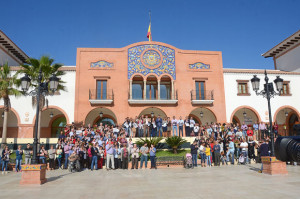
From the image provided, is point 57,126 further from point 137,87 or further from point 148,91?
point 148,91

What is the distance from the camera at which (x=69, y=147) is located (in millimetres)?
13406

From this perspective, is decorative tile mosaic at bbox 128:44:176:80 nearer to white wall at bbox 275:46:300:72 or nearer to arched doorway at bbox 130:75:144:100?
arched doorway at bbox 130:75:144:100

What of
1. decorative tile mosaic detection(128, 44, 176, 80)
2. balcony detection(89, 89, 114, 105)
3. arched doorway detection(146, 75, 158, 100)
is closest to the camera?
balcony detection(89, 89, 114, 105)

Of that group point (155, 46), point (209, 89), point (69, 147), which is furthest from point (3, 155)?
point (209, 89)

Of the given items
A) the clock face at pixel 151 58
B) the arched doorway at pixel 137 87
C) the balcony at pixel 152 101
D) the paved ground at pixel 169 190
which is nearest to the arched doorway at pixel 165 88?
the balcony at pixel 152 101

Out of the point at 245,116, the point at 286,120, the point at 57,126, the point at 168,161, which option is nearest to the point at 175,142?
the point at 168,161

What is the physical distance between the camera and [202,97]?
2277 cm

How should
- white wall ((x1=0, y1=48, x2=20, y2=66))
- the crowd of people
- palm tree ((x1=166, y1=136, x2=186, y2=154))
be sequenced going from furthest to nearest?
white wall ((x1=0, y1=48, x2=20, y2=66)), palm tree ((x1=166, y1=136, x2=186, y2=154)), the crowd of people

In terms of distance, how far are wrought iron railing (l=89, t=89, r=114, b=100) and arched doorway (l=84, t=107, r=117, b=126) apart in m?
1.44

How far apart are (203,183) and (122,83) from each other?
50.0 ft

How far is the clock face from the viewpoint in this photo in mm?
22531

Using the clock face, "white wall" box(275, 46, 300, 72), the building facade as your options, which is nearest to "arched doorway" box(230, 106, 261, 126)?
the building facade

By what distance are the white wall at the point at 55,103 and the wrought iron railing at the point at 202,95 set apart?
10.9m

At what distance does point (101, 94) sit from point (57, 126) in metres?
5.96
